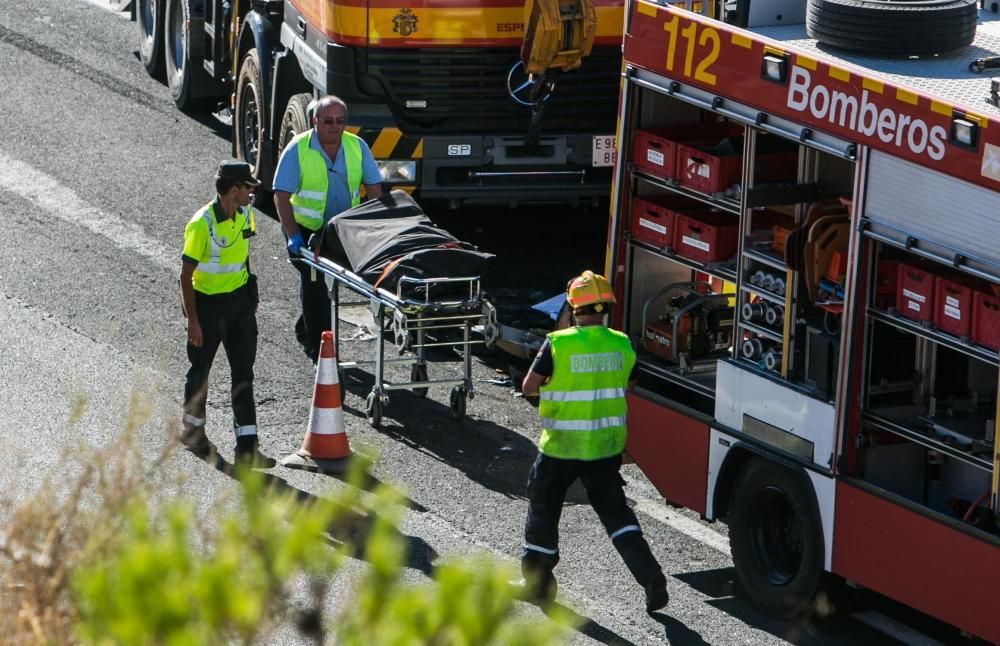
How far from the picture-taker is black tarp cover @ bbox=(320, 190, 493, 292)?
10.2 m

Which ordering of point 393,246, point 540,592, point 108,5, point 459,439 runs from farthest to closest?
1. point 108,5
2. point 459,439
3. point 393,246
4. point 540,592

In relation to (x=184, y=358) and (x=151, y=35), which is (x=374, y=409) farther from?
(x=151, y=35)

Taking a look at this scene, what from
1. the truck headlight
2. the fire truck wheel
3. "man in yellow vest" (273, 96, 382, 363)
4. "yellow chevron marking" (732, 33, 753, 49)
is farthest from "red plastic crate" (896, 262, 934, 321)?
the fire truck wheel

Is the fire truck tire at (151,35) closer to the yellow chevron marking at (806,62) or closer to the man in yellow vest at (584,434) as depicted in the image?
the man in yellow vest at (584,434)

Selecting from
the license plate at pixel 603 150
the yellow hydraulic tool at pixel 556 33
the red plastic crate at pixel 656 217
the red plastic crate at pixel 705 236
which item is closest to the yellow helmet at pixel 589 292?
the red plastic crate at pixel 705 236

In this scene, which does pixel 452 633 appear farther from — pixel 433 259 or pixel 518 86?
pixel 518 86

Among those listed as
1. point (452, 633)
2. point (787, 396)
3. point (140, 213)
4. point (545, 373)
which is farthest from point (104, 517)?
point (140, 213)

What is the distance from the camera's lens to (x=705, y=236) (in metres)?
8.89

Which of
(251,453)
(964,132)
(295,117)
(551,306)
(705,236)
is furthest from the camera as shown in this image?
(295,117)

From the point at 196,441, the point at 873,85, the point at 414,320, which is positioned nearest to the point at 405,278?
the point at 414,320

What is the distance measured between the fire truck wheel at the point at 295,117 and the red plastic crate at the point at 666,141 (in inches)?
182

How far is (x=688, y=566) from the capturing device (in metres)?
8.94

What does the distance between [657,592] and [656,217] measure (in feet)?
6.61

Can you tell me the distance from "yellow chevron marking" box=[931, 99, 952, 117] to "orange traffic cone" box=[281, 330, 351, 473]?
3994 millimetres
